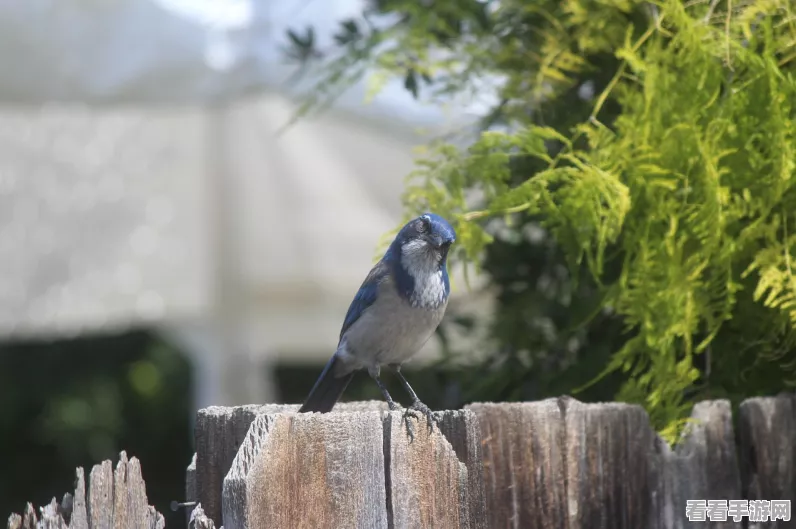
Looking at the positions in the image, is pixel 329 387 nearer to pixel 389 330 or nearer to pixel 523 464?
pixel 389 330

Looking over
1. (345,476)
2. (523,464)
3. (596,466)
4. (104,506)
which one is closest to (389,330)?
(523,464)

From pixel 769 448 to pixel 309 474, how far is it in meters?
1.31

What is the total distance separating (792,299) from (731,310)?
250mm

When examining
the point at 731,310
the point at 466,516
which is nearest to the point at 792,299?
the point at 731,310

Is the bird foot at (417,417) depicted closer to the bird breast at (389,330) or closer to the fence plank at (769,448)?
the bird breast at (389,330)

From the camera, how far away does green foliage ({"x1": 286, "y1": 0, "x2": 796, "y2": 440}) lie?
254cm

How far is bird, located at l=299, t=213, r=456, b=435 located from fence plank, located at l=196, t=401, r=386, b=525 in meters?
0.41

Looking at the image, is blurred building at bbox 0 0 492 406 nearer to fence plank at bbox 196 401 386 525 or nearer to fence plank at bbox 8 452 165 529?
fence plank at bbox 196 401 386 525

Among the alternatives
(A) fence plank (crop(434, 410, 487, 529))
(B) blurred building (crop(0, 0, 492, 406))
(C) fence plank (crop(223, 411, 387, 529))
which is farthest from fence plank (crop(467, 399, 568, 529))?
(B) blurred building (crop(0, 0, 492, 406))

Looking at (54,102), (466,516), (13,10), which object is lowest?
(466,516)

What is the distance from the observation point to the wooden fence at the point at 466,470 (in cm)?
177

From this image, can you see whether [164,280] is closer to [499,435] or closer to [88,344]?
[88,344]

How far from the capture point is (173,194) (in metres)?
6.60

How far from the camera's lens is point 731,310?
2746 mm
